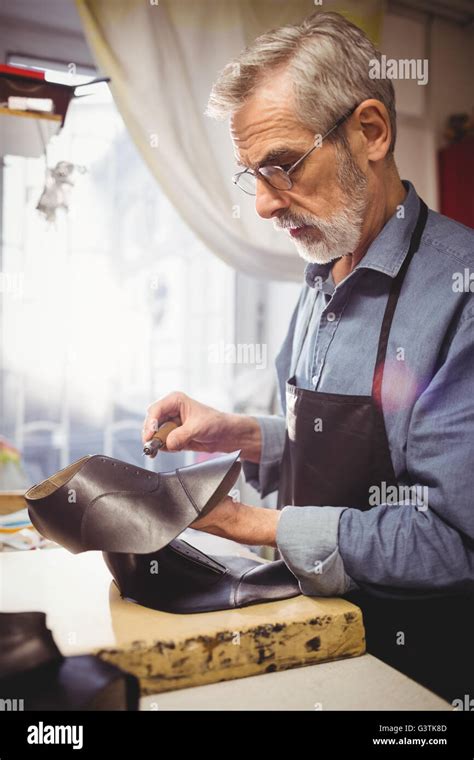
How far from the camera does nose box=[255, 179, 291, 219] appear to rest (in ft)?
3.31

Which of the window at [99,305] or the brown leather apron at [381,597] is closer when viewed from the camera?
the brown leather apron at [381,597]

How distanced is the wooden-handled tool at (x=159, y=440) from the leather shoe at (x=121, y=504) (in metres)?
0.20

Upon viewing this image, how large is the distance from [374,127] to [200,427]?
0.62m

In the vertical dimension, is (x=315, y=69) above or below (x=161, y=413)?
above

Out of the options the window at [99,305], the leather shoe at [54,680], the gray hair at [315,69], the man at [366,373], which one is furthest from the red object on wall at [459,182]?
the leather shoe at [54,680]

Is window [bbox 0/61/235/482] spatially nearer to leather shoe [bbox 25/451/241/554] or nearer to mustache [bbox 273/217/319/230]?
mustache [bbox 273/217/319/230]

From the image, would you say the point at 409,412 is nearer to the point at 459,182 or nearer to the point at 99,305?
the point at 99,305

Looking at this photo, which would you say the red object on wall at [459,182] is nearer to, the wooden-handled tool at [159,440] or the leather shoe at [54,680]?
the wooden-handled tool at [159,440]

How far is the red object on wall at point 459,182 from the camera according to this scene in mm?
2547

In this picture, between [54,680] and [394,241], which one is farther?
[394,241]

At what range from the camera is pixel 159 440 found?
1014mm

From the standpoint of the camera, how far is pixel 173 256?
250cm

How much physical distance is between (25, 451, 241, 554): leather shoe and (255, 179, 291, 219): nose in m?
0.48

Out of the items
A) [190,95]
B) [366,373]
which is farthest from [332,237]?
[190,95]
